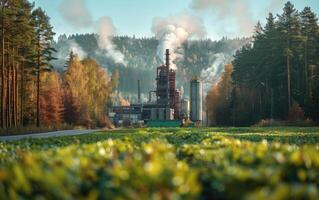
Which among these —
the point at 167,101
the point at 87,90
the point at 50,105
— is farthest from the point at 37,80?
the point at 167,101

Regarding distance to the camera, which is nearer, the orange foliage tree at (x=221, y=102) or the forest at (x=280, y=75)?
the forest at (x=280, y=75)

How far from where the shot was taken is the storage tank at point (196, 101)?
9950cm

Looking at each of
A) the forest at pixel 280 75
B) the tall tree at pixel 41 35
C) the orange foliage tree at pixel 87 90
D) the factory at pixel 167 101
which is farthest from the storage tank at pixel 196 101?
the tall tree at pixel 41 35

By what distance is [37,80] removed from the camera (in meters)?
65.2

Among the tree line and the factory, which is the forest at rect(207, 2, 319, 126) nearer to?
the factory

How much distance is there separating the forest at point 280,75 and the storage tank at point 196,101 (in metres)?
7.19

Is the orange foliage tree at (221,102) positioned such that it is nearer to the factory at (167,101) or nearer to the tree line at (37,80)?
the factory at (167,101)

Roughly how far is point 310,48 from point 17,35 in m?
49.1

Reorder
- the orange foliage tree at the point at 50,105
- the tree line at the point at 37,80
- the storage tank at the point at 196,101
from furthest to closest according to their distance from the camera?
the storage tank at the point at 196,101 → the orange foliage tree at the point at 50,105 → the tree line at the point at 37,80

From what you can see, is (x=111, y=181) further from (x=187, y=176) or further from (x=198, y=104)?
(x=198, y=104)

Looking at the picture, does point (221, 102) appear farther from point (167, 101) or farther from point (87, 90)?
point (87, 90)

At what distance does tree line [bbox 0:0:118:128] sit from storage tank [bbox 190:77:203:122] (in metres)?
18.7

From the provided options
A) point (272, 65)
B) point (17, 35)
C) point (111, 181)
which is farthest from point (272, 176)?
point (272, 65)

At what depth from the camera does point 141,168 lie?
4.68m
